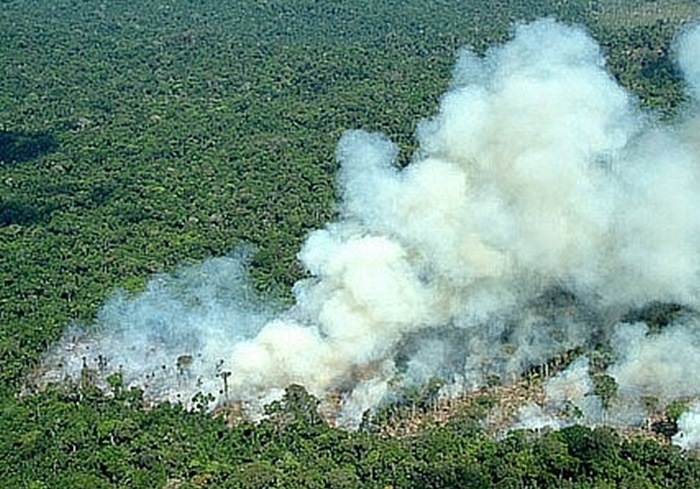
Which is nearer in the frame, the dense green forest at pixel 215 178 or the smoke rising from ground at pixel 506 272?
the dense green forest at pixel 215 178

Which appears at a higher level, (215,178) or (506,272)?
(215,178)

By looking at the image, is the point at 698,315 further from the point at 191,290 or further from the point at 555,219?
the point at 191,290

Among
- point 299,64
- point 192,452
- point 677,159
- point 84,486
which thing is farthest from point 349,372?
point 299,64

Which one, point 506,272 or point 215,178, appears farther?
point 215,178
